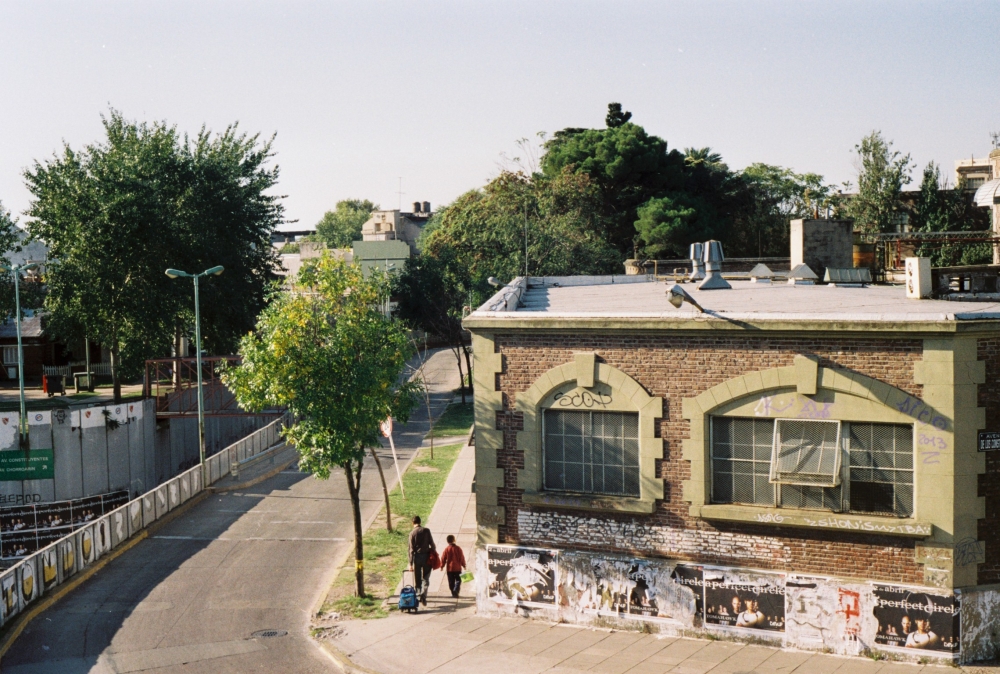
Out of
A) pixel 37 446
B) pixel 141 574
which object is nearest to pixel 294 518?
pixel 141 574

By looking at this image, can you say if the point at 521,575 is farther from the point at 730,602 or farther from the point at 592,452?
the point at 730,602

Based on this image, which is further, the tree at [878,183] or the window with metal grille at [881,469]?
the tree at [878,183]

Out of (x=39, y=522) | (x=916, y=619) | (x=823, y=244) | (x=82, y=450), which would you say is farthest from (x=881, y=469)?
(x=39, y=522)

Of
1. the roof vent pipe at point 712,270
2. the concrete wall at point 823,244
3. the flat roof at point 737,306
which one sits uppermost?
the concrete wall at point 823,244

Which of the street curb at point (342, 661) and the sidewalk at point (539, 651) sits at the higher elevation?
the sidewalk at point (539, 651)

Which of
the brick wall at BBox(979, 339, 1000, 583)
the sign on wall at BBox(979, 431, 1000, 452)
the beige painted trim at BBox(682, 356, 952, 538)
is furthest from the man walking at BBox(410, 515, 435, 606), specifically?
the sign on wall at BBox(979, 431, 1000, 452)

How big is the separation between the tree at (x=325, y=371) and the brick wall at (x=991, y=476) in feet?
38.1

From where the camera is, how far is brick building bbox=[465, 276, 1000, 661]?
49.4ft

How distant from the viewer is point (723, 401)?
16.4 m

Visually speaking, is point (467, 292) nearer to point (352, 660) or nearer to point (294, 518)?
point (294, 518)

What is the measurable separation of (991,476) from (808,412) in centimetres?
290

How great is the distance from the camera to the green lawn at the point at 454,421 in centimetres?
4397

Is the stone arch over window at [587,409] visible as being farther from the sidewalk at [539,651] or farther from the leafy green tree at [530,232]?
the leafy green tree at [530,232]

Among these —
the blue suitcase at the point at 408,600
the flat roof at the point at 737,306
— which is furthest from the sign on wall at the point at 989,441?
the blue suitcase at the point at 408,600
